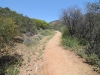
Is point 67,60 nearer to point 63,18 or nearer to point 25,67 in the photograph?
point 25,67

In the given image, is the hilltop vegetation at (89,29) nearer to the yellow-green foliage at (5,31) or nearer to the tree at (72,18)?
the tree at (72,18)

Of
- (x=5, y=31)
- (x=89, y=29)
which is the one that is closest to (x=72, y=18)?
(x=89, y=29)

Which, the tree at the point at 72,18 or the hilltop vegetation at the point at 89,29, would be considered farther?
the tree at the point at 72,18

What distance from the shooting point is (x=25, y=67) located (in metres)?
8.85

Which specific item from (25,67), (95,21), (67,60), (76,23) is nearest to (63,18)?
(76,23)

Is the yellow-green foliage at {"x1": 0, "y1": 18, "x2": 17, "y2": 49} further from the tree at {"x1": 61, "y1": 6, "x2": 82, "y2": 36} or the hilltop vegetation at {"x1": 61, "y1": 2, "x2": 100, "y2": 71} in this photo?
the tree at {"x1": 61, "y1": 6, "x2": 82, "y2": 36}

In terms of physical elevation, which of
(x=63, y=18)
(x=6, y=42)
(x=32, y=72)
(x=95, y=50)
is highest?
(x=63, y=18)

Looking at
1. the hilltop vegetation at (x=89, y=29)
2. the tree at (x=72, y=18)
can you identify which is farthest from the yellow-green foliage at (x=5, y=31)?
the tree at (x=72, y=18)

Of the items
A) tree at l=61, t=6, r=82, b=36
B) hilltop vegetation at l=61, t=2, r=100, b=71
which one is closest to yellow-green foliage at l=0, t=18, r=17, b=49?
hilltop vegetation at l=61, t=2, r=100, b=71

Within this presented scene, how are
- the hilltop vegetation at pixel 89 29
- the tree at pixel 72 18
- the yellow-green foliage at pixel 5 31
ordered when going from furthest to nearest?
the tree at pixel 72 18 < the hilltop vegetation at pixel 89 29 < the yellow-green foliage at pixel 5 31

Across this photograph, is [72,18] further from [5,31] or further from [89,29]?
[5,31]

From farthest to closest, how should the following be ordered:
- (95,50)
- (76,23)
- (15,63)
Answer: (76,23) < (95,50) < (15,63)

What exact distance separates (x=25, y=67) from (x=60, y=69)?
230 centimetres

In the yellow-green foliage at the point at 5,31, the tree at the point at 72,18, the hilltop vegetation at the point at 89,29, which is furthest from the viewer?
the tree at the point at 72,18
